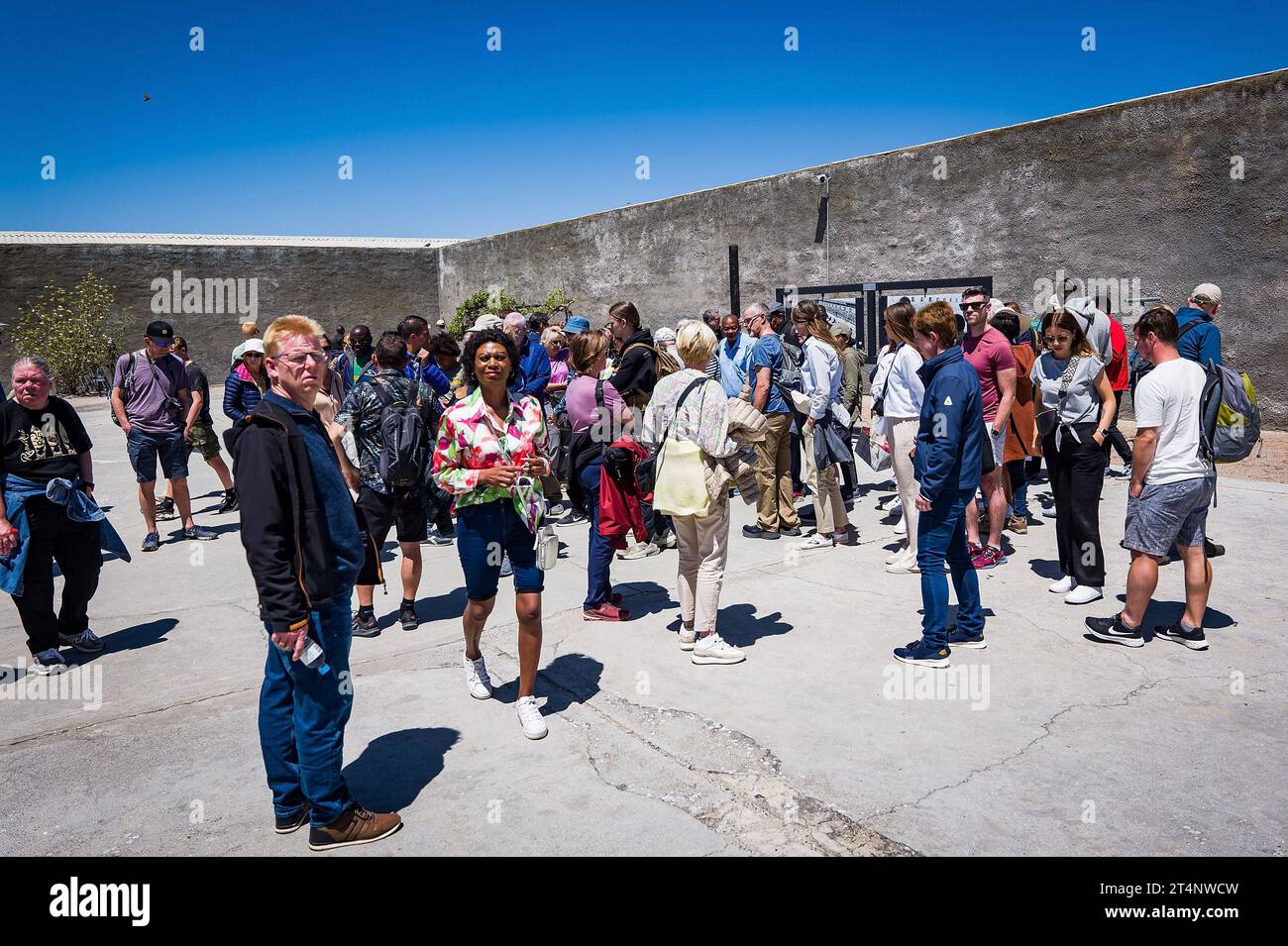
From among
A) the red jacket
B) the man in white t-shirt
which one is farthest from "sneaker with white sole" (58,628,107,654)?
the man in white t-shirt

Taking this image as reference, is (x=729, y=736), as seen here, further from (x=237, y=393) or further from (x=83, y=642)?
(x=237, y=393)

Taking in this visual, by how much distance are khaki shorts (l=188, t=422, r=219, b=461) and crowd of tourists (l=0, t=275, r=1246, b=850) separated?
46.5 inches

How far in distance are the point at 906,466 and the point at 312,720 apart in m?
4.56

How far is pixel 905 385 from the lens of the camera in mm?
6211

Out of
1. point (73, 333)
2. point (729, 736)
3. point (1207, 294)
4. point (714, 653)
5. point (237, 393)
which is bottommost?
point (729, 736)

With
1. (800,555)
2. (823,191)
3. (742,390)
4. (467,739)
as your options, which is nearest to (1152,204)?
(823,191)

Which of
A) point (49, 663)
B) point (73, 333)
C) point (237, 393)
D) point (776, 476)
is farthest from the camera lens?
point (73, 333)

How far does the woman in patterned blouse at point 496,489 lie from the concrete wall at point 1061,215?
1062cm

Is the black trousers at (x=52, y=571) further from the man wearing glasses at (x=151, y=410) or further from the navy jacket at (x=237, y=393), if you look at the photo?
the navy jacket at (x=237, y=393)

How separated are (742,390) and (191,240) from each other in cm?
2598

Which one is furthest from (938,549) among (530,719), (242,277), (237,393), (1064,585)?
(242,277)

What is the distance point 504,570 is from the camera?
6.79 metres

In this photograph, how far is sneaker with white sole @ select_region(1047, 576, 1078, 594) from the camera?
562 centimetres
